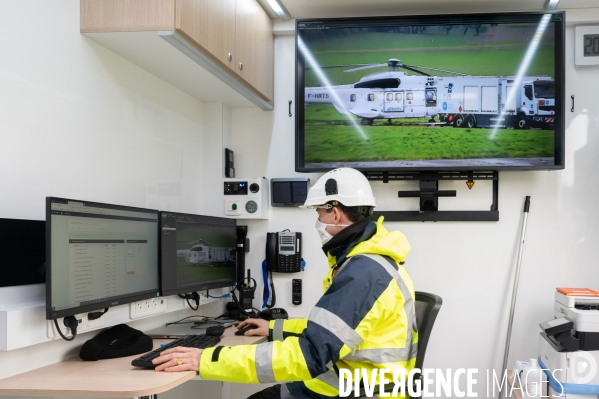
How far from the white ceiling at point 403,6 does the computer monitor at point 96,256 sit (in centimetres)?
176

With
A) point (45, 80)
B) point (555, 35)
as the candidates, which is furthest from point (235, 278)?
point (555, 35)

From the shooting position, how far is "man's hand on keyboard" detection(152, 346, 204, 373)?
2053mm

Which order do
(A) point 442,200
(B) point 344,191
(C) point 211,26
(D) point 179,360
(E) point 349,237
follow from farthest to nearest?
(A) point 442,200 < (C) point 211,26 < (B) point 344,191 < (E) point 349,237 < (D) point 179,360

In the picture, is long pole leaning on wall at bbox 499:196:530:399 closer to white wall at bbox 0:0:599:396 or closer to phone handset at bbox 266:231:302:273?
white wall at bbox 0:0:599:396

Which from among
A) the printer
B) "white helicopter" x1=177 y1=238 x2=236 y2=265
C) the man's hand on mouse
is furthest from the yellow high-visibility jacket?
the printer

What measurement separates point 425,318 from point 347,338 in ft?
1.69

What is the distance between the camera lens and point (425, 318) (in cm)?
241

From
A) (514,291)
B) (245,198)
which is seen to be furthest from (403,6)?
(514,291)

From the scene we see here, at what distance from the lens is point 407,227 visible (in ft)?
12.4

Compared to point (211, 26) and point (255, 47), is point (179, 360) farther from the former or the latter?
point (255, 47)

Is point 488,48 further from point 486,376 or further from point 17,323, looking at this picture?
point 17,323

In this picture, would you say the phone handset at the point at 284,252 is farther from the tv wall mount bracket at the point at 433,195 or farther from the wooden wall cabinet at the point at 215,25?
the wooden wall cabinet at the point at 215,25

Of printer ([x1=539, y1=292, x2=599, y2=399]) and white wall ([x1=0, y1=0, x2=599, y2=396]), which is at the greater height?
white wall ([x1=0, y1=0, x2=599, y2=396])

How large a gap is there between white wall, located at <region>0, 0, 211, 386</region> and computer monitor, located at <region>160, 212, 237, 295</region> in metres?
0.23
